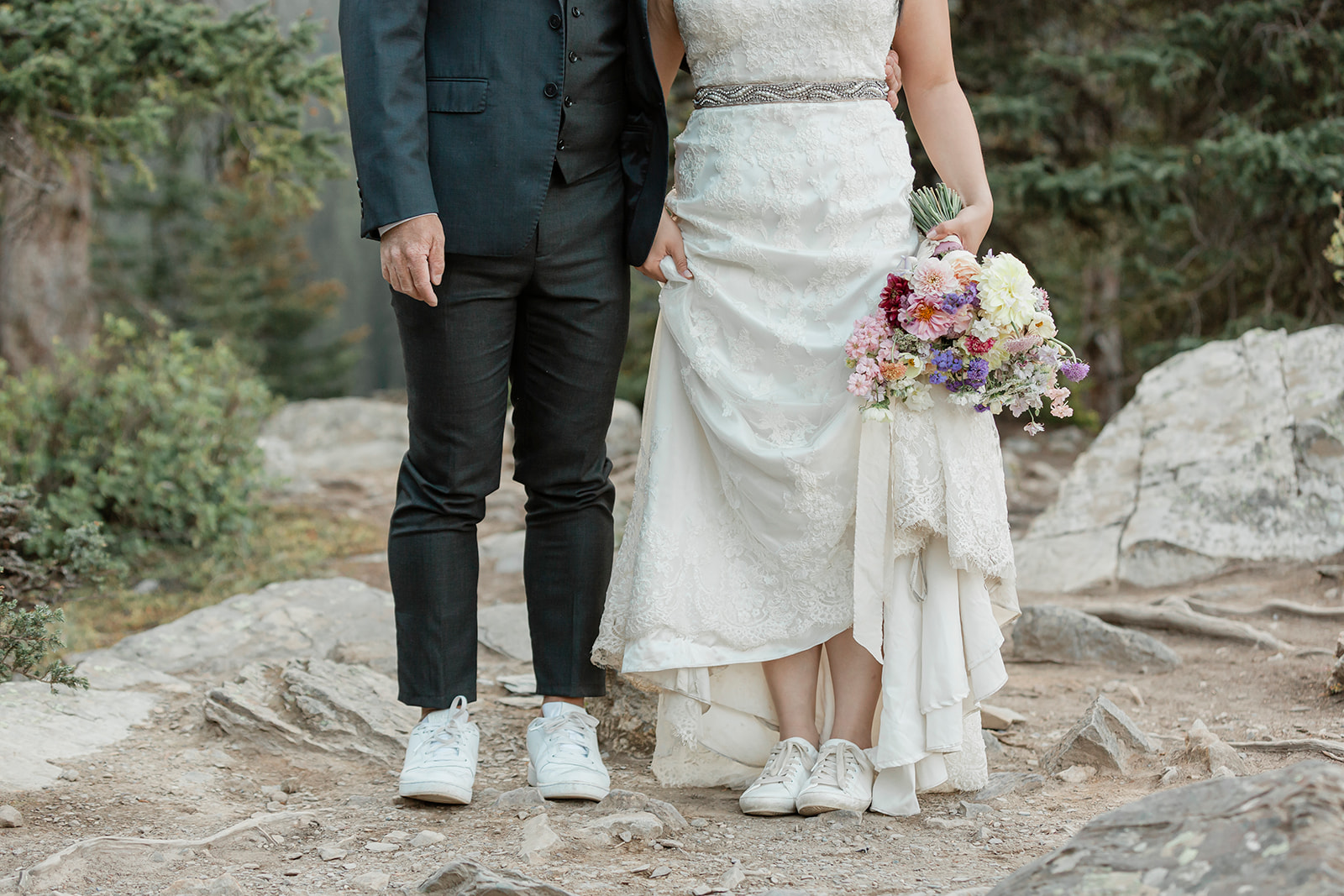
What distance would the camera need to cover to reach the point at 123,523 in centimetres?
548

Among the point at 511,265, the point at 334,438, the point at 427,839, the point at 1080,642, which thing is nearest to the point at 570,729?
the point at 427,839

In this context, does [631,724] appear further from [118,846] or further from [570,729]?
[118,846]

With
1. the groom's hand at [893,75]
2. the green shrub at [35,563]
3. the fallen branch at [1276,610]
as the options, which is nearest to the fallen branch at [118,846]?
the green shrub at [35,563]

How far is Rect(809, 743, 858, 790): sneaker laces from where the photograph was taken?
2418 mm

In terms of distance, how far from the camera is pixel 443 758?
2453 millimetres

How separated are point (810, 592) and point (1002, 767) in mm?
739

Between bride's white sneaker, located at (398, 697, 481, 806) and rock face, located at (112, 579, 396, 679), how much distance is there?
133 cm

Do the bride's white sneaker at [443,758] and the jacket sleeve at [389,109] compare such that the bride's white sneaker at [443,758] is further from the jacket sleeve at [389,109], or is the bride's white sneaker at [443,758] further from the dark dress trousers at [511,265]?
the jacket sleeve at [389,109]

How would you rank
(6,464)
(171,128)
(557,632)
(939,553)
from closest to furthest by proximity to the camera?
(939,553) < (557,632) < (6,464) < (171,128)

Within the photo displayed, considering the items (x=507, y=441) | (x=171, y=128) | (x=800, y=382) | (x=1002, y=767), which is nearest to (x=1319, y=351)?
(x=1002, y=767)

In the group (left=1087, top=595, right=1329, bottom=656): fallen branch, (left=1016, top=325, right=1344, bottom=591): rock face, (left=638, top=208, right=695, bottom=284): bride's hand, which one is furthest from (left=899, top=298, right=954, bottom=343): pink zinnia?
(left=1016, top=325, right=1344, bottom=591): rock face

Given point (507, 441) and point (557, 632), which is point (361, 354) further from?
point (557, 632)

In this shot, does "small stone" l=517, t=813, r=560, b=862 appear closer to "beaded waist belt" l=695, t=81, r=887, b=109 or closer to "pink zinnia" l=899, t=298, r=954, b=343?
"pink zinnia" l=899, t=298, r=954, b=343

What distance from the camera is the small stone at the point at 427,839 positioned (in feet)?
7.25
